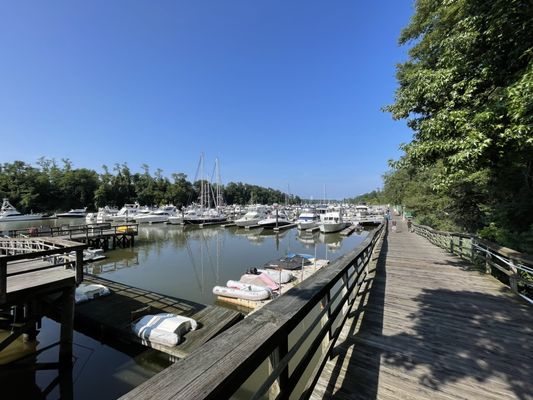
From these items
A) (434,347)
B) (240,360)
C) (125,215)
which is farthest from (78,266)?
(125,215)

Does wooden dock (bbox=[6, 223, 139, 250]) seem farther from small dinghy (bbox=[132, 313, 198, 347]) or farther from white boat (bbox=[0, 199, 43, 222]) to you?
white boat (bbox=[0, 199, 43, 222])

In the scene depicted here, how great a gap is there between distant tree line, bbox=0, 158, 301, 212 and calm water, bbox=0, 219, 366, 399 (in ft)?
107

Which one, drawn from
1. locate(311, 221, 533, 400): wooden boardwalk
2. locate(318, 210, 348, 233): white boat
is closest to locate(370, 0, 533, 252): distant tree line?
locate(311, 221, 533, 400): wooden boardwalk

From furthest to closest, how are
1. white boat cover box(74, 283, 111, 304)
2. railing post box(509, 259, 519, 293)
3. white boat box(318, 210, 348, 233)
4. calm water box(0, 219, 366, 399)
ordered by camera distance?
white boat box(318, 210, 348, 233), white boat cover box(74, 283, 111, 304), calm water box(0, 219, 366, 399), railing post box(509, 259, 519, 293)

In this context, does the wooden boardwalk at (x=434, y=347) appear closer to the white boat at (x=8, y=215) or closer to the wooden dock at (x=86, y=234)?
the wooden dock at (x=86, y=234)

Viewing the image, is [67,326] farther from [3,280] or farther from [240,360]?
[240,360]

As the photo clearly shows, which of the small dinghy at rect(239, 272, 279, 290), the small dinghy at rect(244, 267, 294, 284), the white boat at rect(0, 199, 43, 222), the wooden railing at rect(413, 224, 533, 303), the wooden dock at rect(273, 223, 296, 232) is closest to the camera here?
the wooden railing at rect(413, 224, 533, 303)

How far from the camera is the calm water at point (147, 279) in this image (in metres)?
6.36

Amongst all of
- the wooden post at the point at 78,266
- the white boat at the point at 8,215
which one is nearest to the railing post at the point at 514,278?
the wooden post at the point at 78,266

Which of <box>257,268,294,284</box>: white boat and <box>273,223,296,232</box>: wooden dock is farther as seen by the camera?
<box>273,223,296,232</box>: wooden dock

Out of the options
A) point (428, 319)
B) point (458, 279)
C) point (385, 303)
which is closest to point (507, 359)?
point (428, 319)

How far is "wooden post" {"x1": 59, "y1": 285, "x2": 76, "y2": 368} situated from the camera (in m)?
6.53

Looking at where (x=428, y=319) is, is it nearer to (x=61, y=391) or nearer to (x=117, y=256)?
(x=61, y=391)

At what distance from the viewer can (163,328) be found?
7062 millimetres
